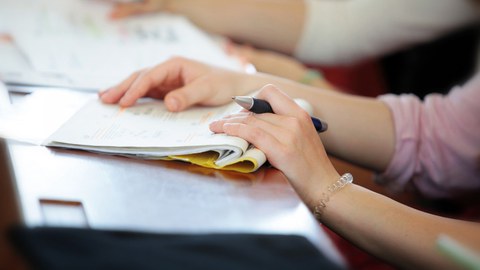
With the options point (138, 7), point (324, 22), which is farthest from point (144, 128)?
point (324, 22)

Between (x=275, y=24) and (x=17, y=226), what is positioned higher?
(x=275, y=24)

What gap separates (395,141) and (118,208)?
1.84 feet

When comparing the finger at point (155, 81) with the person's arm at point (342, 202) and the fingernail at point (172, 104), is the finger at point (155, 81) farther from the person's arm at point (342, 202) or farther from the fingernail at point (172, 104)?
the person's arm at point (342, 202)

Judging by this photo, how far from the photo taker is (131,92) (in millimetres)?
792

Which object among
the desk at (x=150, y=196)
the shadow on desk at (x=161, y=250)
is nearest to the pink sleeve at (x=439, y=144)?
the desk at (x=150, y=196)

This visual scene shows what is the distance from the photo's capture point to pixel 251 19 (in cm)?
140

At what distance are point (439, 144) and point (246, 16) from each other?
602mm

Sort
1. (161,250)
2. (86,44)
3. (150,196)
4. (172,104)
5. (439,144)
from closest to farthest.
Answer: (161,250), (150,196), (172,104), (439,144), (86,44)

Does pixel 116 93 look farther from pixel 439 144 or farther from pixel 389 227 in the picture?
pixel 439 144

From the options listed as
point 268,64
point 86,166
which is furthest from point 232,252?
point 268,64

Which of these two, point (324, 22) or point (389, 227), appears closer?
point (389, 227)

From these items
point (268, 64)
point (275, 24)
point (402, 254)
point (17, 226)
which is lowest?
point (402, 254)

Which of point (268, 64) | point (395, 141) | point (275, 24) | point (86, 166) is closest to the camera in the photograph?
point (86, 166)

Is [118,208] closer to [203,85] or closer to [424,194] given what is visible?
[203,85]
